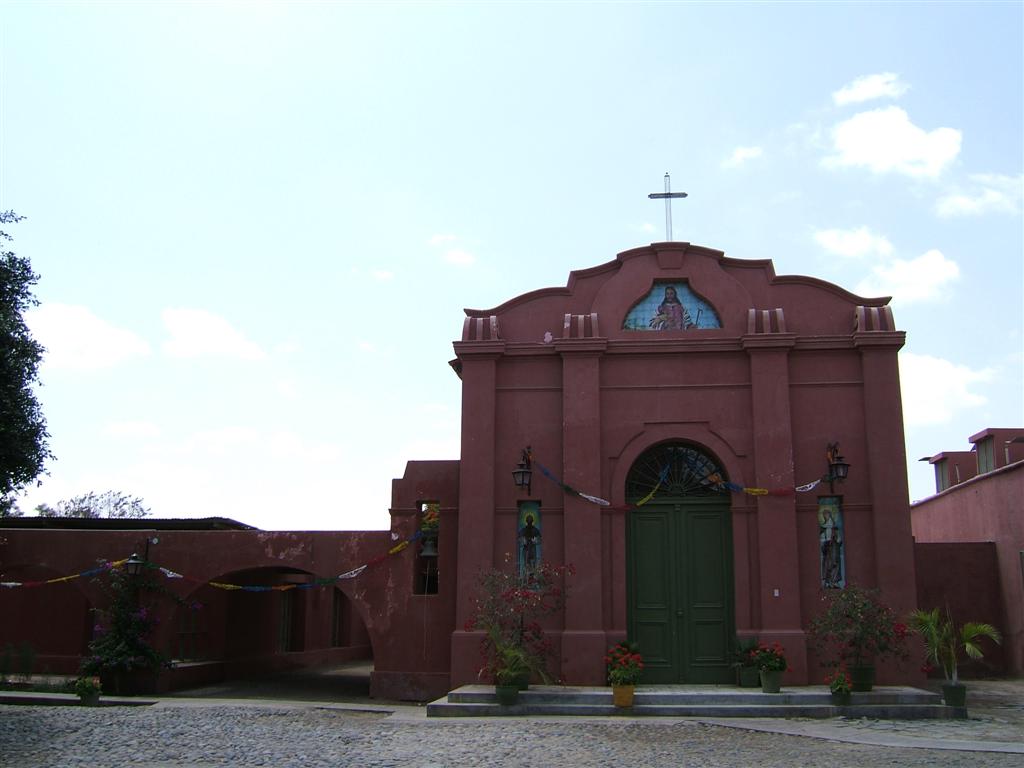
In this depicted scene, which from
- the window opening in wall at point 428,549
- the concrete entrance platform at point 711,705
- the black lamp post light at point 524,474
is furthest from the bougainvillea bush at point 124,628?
the black lamp post light at point 524,474

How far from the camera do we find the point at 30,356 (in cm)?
1848

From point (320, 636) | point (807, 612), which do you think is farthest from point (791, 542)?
point (320, 636)

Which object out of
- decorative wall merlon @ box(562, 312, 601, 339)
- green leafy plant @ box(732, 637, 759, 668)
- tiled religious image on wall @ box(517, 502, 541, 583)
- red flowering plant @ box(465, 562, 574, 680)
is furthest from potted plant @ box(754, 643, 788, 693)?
decorative wall merlon @ box(562, 312, 601, 339)

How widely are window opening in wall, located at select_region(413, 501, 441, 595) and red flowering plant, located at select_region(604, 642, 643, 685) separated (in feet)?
13.6

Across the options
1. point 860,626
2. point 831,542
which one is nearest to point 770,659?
point 860,626

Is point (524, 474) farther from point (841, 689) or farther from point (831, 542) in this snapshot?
point (841, 689)

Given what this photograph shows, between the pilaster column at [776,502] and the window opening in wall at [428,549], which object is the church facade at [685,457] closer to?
the pilaster column at [776,502]

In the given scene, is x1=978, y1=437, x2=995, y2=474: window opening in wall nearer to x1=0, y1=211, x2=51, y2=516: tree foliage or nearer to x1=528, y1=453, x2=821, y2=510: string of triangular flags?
x1=528, y1=453, x2=821, y2=510: string of triangular flags

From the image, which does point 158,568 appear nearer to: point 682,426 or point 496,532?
point 496,532

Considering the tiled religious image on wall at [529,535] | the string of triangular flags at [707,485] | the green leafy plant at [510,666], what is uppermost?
the string of triangular flags at [707,485]

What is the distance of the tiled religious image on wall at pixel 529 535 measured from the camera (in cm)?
→ 1673

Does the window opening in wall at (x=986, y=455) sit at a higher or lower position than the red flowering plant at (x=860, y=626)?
higher

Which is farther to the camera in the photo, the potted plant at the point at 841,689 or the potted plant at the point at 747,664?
the potted plant at the point at 747,664

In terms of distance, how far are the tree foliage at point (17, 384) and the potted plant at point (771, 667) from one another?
12908 mm
